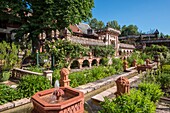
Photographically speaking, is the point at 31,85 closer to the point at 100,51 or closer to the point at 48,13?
the point at 48,13

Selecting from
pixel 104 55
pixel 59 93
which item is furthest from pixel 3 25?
pixel 59 93

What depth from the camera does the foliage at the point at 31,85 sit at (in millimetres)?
6880

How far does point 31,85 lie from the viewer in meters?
7.03

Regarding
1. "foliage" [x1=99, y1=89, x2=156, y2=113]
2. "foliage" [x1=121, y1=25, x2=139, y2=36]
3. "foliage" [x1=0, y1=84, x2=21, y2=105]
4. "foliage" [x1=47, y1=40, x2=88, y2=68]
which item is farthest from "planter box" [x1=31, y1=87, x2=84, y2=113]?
"foliage" [x1=121, y1=25, x2=139, y2=36]

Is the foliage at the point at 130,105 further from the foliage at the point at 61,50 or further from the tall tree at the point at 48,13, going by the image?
the tall tree at the point at 48,13

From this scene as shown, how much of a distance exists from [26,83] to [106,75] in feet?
23.0

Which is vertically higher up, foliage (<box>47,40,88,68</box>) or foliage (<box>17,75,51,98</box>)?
foliage (<box>47,40,88,68</box>)

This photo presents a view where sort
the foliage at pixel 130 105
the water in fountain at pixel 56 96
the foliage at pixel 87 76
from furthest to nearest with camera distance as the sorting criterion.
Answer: the foliage at pixel 87 76, the water in fountain at pixel 56 96, the foliage at pixel 130 105

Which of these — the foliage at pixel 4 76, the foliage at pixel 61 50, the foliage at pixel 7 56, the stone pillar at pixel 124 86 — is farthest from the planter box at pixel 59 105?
the foliage at pixel 61 50

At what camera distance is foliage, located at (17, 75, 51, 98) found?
22.6ft

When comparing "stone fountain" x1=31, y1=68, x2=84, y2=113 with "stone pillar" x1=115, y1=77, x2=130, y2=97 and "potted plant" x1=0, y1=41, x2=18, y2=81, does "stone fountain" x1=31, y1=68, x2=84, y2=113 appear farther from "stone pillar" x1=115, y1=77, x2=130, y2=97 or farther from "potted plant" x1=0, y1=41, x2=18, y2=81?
"potted plant" x1=0, y1=41, x2=18, y2=81

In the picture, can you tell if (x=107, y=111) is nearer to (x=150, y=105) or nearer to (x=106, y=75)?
(x=150, y=105)

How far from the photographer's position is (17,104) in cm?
611

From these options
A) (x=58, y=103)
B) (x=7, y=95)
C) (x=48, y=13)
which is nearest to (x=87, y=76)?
(x=7, y=95)
